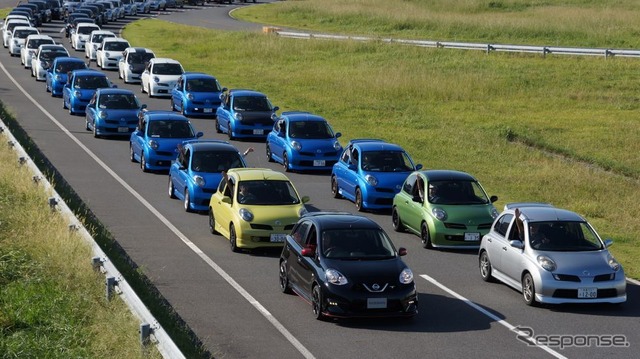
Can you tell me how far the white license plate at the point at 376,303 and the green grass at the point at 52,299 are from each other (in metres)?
3.70

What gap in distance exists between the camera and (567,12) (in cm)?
9988

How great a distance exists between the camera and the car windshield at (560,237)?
1973 centimetres

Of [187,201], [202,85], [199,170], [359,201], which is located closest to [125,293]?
[187,201]

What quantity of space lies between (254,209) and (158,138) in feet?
34.5

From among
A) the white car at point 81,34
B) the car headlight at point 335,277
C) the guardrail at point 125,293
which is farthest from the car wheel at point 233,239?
the white car at point 81,34

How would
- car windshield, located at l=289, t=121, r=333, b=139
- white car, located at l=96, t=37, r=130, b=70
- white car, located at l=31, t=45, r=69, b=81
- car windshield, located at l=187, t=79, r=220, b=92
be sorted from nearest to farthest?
car windshield, located at l=289, t=121, r=333, b=139, car windshield, located at l=187, t=79, r=220, b=92, white car, located at l=31, t=45, r=69, b=81, white car, located at l=96, t=37, r=130, b=70

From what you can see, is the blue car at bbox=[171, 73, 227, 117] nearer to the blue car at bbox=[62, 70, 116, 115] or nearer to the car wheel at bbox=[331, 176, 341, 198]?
the blue car at bbox=[62, 70, 116, 115]

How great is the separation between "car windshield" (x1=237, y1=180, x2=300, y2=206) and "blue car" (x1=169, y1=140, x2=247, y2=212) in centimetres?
319

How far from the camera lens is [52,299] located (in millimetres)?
17422

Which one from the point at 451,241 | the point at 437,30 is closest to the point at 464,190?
the point at 451,241

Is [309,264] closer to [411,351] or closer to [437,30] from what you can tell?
[411,351]

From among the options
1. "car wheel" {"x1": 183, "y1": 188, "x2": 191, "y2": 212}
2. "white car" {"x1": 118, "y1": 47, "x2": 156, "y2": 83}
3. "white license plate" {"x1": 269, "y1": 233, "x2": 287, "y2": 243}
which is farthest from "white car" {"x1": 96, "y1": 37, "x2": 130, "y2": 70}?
"white license plate" {"x1": 269, "y1": 233, "x2": 287, "y2": 243}

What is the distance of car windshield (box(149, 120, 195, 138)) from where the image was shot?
33.4 metres

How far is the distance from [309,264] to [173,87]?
104 ft
